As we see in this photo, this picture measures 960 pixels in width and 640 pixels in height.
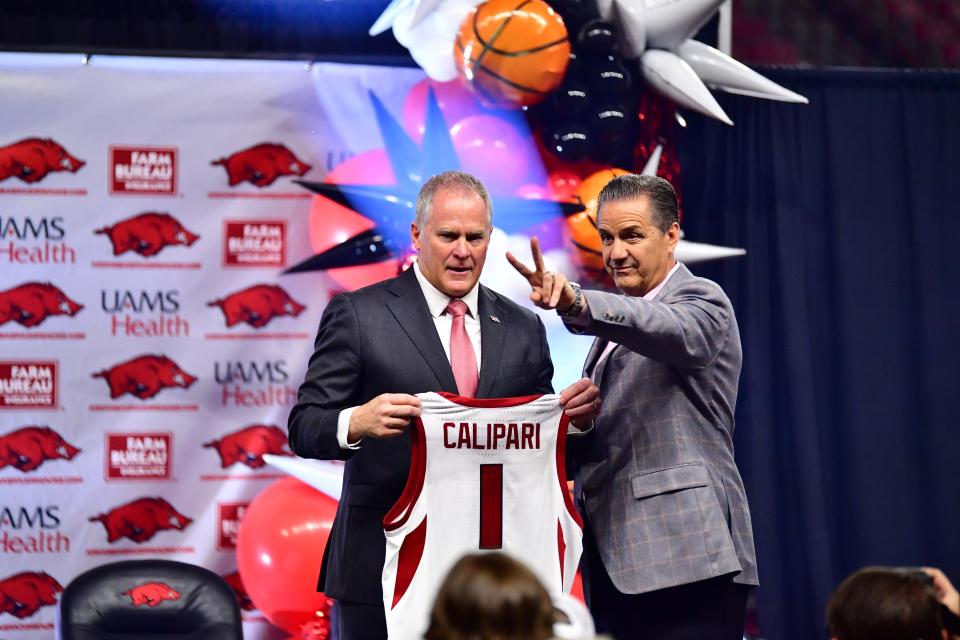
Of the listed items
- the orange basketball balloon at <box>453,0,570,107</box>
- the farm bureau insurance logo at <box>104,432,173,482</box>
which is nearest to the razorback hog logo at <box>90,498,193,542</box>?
the farm bureau insurance logo at <box>104,432,173,482</box>

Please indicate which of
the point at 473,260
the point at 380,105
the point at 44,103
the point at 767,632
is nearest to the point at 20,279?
the point at 44,103

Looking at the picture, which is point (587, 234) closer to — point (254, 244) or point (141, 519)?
point (254, 244)

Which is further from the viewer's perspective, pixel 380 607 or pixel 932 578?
pixel 380 607

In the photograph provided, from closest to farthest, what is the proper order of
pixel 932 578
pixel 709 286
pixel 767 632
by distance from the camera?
pixel 932 578 → pixel 709 286 → pixel 767 632

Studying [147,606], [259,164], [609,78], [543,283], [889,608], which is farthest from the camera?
[259,164]

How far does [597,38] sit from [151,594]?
2728mm

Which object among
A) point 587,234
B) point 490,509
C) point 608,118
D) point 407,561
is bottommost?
point 407,561

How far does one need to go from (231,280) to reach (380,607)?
99.2 inches

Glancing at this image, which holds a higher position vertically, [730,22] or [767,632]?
[730,22]

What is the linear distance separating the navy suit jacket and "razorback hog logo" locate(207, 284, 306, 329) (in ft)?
7.37

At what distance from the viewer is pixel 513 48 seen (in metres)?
4.32

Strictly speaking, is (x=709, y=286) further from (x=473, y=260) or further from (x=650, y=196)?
(x=473, y=260)

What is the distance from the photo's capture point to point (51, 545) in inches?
185

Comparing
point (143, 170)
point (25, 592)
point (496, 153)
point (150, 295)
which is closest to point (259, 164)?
point (143, 170)
